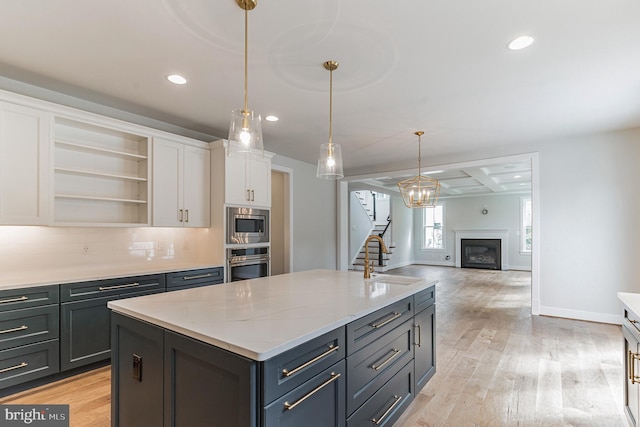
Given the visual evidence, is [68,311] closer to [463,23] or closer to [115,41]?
[115,41]

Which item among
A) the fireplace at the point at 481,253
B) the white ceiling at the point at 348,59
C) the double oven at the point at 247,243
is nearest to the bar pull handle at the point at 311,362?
the white ceiling at the point at 348,59

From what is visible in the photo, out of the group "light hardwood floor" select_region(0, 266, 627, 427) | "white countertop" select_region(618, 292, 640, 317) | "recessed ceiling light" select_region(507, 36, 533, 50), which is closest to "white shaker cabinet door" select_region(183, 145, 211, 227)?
"light hardwood floor" select_region(0, 266, 627, 427)

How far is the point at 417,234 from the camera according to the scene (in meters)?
12.1

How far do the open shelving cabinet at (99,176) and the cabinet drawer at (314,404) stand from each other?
2822 mm

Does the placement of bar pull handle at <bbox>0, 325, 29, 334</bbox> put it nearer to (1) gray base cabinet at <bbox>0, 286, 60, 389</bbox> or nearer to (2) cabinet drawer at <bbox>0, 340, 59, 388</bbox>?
(1) gray base cabinet at <bbox>0, 286, 60, 389</bbox>

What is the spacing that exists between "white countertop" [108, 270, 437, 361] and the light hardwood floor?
90cm

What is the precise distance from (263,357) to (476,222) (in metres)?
11.2

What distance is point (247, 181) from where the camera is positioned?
13.8 feet

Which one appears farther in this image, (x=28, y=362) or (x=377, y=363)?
(x=28, y=362)

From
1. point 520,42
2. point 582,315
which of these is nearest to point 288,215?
point 520,42

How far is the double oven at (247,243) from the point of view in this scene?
398 cm

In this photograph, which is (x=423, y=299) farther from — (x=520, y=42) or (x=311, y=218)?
(x=311, y=218)

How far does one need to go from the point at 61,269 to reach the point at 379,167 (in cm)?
514

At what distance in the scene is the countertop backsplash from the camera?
281cm
